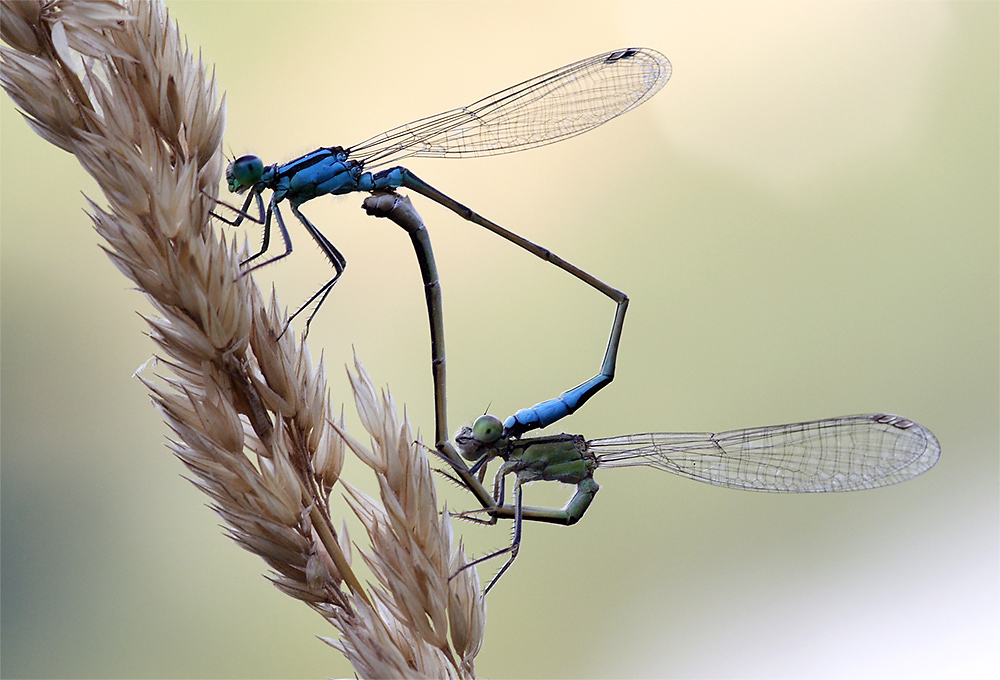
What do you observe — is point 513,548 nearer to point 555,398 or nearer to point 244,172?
point 555,398

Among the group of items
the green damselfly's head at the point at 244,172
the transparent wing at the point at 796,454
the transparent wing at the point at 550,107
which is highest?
the transparent wing at the point at 550,107

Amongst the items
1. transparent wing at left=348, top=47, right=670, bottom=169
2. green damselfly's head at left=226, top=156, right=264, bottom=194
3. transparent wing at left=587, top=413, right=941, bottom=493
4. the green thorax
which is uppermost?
transparent wing at left=348, top=47, right=670, bottom=169

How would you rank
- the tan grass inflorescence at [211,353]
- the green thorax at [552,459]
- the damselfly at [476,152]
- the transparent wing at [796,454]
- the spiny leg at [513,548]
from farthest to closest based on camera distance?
the transparent wing at [796,454]
the green thorax at [552,459]
the damselfly at [476,152]
the spiny leg at [513,548]
the tan grass inflorescence at [211,353]

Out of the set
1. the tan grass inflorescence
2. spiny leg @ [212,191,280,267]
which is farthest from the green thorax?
spiny leg @ [212,191,280,267]

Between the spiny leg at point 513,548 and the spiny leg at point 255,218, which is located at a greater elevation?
the spiny leg at point 255,218

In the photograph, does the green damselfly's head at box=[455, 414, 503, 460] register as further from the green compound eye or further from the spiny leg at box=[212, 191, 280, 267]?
the spiny leg at box=[212, 191, 280, 267]

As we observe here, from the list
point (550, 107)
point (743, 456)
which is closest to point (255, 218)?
point (550, 107)

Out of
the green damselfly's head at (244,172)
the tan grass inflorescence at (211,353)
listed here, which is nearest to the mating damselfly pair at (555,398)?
the green damselfly's head at (244,172)

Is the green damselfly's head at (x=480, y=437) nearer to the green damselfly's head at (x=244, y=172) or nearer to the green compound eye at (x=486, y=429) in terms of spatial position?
the green compound eye at (x=486, y=429)
